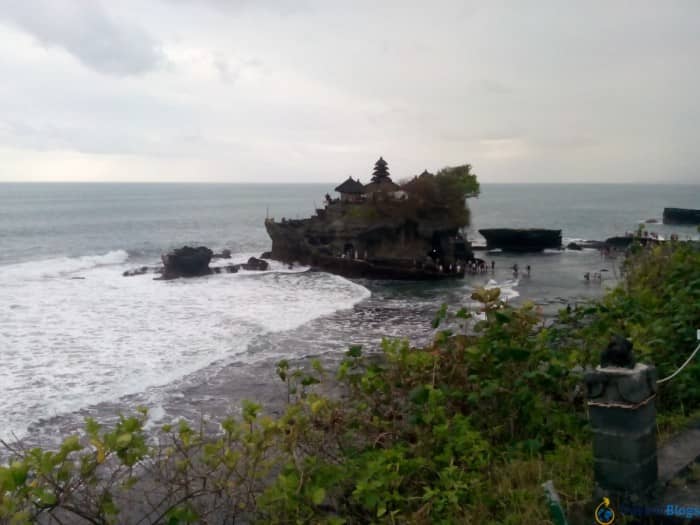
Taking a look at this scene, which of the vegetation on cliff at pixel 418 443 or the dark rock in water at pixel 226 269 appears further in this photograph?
the dark rock in water at pixel 226 269

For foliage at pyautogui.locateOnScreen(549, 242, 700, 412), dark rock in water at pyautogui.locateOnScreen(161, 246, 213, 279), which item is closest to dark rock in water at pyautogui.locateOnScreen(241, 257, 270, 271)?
dark rock in water at pyautogui.locateOnScreen(161, 246, 213, 279)

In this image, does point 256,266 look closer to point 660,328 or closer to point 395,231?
point 395,231

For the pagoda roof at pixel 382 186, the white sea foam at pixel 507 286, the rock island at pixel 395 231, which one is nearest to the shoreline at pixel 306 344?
the white sea foam at pixel 507 286

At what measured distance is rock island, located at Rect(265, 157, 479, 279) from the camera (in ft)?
138

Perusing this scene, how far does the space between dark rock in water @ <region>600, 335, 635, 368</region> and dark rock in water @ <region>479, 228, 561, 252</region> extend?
53.9m

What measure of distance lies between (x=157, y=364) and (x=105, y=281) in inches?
834

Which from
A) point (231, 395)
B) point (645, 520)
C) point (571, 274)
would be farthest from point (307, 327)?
point (571, 274)

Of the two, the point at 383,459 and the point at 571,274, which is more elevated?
the point at 383,459

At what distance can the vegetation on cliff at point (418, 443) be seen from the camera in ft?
15.1

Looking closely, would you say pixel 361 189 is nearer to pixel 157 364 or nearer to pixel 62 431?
pixel 157 364

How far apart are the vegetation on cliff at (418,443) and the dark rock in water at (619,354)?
1.13 metres

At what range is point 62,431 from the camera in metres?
12.1

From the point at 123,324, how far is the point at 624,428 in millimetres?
21090

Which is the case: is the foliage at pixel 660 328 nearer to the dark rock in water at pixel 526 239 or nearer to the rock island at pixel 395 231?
the rock island at pixel 395 231
